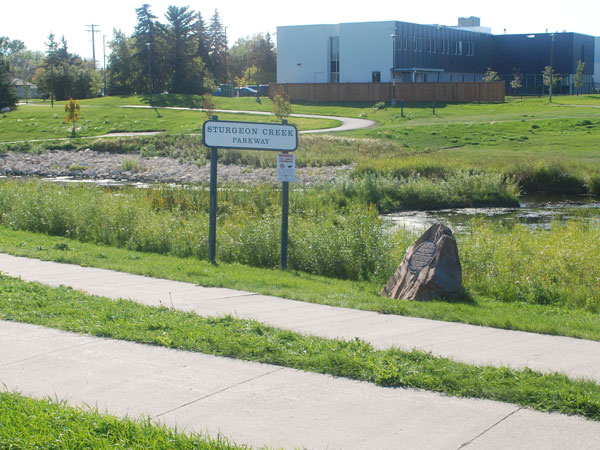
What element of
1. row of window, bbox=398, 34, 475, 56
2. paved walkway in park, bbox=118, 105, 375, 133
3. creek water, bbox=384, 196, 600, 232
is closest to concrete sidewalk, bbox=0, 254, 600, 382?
creek water, bbox=384, 196, 600, 232

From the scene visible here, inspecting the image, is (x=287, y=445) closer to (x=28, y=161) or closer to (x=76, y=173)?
(x=76, y=173)

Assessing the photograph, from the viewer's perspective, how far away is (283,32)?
84.1m

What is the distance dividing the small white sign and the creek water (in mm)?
9625

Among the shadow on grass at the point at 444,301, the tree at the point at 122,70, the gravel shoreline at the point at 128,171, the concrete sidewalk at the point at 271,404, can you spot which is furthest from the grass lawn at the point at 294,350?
the tree at the point at 122,70

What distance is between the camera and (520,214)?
2458 centimetres

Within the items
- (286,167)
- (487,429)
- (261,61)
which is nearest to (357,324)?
(487,429)

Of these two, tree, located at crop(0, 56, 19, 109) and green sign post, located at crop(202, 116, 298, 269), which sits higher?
tree, located at crop(0, 56, 19, 109)

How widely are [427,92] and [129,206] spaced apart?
2230 inches

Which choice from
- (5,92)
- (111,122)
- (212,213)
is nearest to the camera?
(212,213)

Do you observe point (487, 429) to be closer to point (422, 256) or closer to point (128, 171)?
point (422, 256)

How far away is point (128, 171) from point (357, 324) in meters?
32.6

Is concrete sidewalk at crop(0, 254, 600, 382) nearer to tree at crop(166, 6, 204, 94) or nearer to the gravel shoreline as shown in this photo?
the gravel shoreline

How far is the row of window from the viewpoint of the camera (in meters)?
77.7

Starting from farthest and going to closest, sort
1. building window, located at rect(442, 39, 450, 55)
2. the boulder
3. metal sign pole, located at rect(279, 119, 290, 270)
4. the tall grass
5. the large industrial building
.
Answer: building window, located at rect(442, 39, 450, 55) < the large industrial building < metal sign pole, located at rect(279, 119, 290, 270) < the tall grass < the boulder
